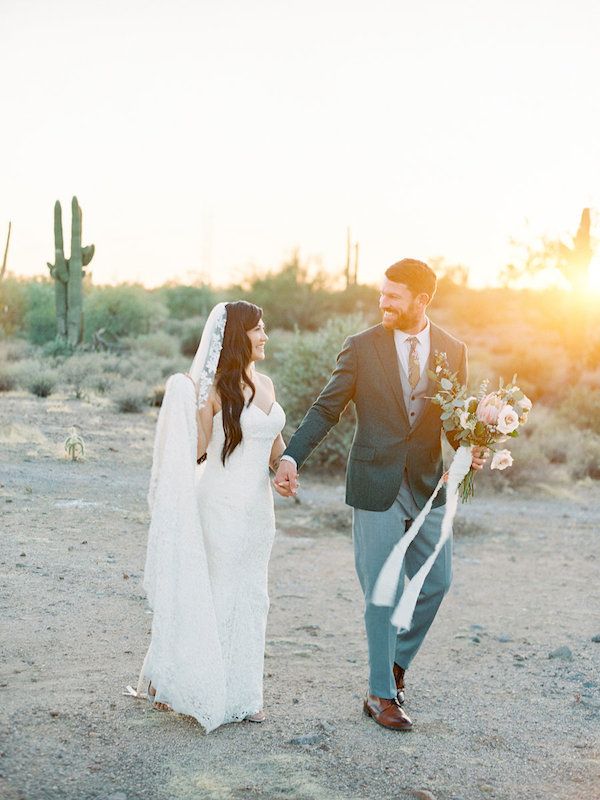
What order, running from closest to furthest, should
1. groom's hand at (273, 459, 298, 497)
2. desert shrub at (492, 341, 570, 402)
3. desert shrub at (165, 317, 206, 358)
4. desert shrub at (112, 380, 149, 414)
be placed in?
groom's hand at (273, 459, 298, 497) < desert shrub at (112, 380, 149, 414) < desert shrub at (492, 341, 570, 402) < desert shrub at (165, 317, 206, 358)

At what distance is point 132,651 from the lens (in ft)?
19.9

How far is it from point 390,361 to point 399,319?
212mm

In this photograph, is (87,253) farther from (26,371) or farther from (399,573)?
(399,573)

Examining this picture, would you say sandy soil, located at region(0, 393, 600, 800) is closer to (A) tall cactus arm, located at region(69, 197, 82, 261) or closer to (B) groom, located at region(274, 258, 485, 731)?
(B) groom, located at region(274, 258, 485, 731)

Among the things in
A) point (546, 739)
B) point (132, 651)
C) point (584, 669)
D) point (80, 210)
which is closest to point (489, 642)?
point (584, 669)

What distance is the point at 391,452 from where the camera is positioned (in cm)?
510

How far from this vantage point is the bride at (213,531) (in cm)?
485

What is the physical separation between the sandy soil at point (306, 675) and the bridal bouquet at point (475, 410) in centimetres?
147

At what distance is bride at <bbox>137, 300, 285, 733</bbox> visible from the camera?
4852 millimetres

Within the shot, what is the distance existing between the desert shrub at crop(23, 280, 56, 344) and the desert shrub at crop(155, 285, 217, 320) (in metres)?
10.0

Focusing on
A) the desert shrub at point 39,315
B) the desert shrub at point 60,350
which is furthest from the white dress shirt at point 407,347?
the desert shrub at point 39,315

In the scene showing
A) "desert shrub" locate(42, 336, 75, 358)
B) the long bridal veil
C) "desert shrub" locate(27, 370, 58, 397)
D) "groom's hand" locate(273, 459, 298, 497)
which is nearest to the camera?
the long bridal veil

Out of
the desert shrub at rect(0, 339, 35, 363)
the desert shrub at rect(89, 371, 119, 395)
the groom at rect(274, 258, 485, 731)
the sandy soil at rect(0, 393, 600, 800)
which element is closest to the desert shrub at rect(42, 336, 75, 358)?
the desert shrub at rect(0, 339, 35, 363)

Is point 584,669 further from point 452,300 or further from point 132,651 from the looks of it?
point 452,300
